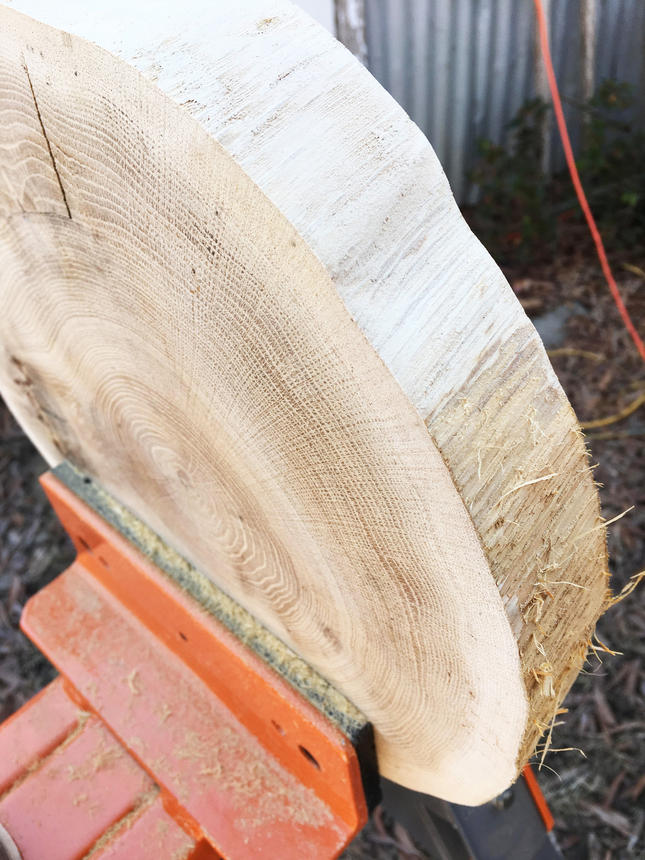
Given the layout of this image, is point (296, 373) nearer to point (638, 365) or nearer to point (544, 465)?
point (544, 465)

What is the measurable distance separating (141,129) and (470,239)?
32cm

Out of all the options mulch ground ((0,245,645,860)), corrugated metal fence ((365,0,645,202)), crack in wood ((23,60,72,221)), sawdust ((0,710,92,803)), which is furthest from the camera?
corrugated metal fence ((365,0,645,202))

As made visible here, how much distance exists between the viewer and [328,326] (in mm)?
584

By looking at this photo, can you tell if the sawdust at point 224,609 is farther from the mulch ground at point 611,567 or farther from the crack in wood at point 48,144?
the crack in wood at point 48,144

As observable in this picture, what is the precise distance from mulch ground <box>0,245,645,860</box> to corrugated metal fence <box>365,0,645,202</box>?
1061 millimetres

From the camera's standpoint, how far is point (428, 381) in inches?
23.3

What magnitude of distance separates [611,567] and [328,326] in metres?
2.59

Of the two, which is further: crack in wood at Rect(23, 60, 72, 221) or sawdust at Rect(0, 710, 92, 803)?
sawdust at Rect(0, 710, 92, 803)

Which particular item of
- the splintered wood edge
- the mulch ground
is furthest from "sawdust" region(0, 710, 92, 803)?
the mulch ground

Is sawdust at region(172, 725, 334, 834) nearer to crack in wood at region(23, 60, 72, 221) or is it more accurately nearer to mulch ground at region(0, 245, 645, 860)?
mulch ground at region(0, 245, 645, 860)

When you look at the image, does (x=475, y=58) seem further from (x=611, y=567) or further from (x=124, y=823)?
(x=124, y=823)

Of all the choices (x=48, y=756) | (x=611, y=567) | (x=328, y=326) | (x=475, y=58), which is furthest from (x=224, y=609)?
(x=475, y=58)

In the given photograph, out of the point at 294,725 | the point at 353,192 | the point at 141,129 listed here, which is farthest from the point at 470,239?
the point at 294,725

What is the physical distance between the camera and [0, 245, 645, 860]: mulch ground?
2.20 m
